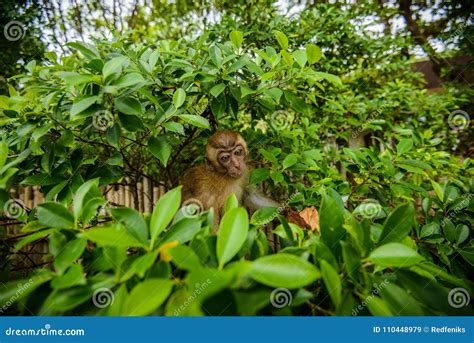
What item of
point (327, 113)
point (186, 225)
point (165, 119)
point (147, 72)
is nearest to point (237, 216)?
point (186, 225)

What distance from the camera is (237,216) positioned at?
75 cm

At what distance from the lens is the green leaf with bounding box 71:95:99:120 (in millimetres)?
1104

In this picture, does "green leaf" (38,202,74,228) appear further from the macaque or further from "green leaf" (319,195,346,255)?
the macaque

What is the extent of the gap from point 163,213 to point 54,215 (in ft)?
0.86

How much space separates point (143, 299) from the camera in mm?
612

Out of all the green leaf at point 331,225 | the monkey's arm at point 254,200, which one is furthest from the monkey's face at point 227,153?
the green leaf at point 331,225

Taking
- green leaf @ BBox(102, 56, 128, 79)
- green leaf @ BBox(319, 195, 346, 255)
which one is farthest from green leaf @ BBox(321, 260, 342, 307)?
green leaf @ BBox(102, 56, 128, 79)

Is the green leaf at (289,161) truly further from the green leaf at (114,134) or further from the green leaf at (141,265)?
the green leaf at (141,265)

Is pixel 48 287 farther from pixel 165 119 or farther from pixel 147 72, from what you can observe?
pixel 147 72

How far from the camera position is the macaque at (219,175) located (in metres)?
2.28

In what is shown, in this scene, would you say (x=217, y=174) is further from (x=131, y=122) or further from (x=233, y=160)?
(x=131, y=122)

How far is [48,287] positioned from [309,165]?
1.37 meters
